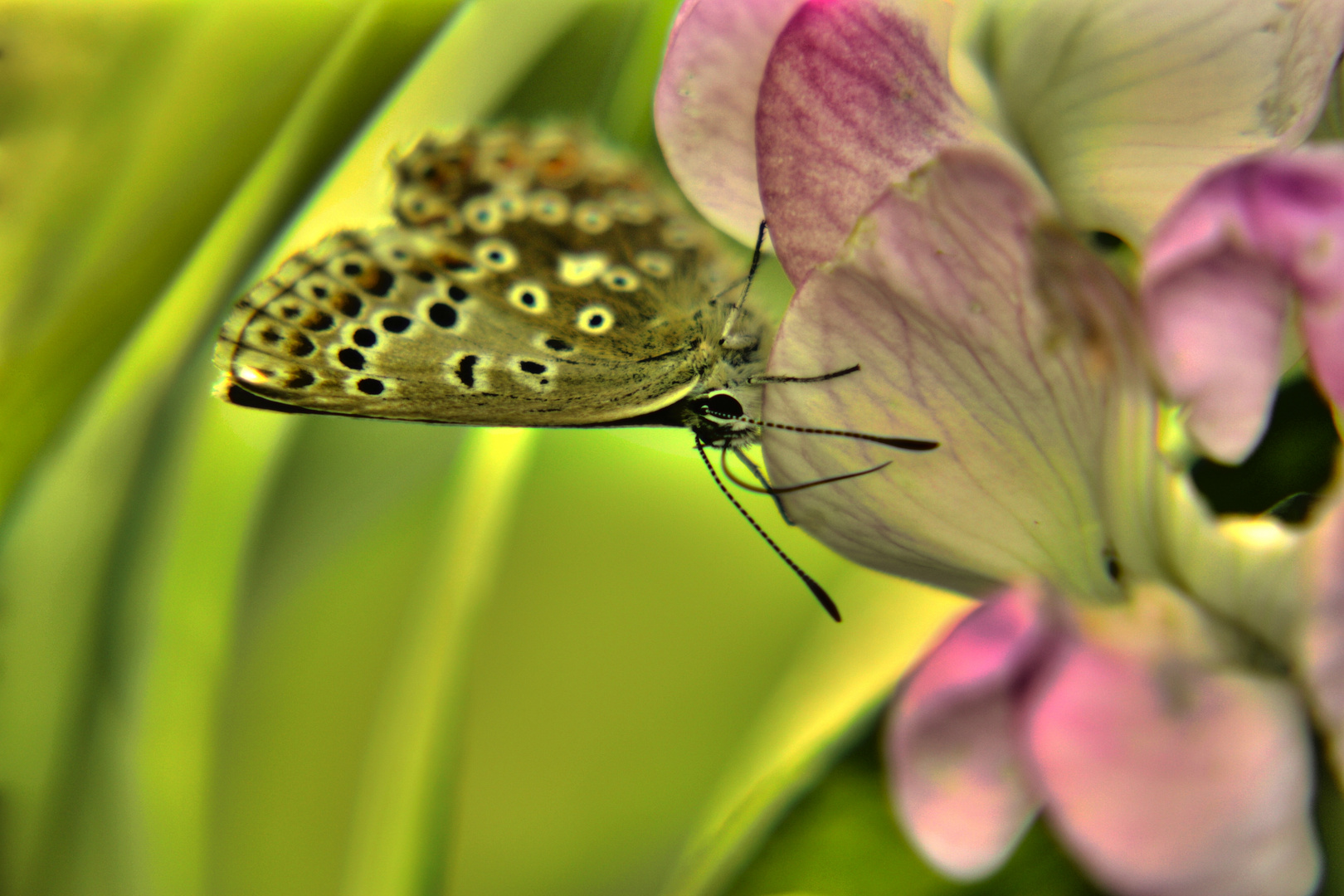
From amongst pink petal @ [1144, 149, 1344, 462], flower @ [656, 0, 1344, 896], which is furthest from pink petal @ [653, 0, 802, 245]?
pink petal @ [1144, 149, 1344, 462]

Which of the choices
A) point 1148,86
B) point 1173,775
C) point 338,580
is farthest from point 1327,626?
point 338,580

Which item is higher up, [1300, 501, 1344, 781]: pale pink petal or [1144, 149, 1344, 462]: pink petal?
[1144, 149, 1344, 462]: pink petal

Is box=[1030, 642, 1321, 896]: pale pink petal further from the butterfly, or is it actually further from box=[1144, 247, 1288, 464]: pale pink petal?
the butterfly

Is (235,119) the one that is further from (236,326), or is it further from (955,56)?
(955,56)

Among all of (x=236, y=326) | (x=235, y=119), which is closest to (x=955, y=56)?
(x=236, y=326)

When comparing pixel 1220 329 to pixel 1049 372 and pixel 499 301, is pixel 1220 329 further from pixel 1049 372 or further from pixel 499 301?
pixel 499 301

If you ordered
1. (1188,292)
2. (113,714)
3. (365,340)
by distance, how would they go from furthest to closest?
(113,714) → (365,340) → (1188,292)
